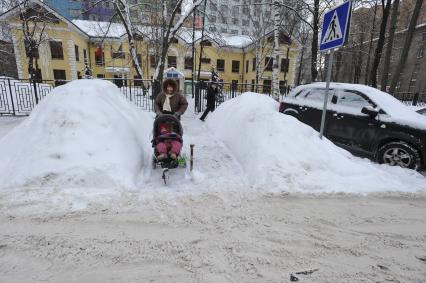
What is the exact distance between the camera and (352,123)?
278 inches

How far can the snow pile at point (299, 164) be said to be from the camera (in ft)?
16.2

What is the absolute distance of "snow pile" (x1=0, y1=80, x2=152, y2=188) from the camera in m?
4.43

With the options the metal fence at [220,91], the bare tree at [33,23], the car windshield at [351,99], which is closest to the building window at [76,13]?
the bare tree at [33,23]

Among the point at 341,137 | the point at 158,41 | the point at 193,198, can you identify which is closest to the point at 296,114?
the point at 341,137

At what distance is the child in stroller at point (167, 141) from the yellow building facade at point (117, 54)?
23200 millimetres

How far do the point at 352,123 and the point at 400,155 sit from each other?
1.37 metres

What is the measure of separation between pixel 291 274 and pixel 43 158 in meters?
4.35

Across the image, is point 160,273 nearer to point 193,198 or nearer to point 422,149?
point 193,198

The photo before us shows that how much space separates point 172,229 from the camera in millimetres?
3445

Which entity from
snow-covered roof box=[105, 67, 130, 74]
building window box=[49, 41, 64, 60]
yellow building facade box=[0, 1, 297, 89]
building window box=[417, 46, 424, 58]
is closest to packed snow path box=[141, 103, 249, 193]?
yellow building facade box=[0, 1, 297, 89]

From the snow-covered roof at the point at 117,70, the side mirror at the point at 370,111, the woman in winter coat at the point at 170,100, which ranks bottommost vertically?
the side mirror at the point at 370,111

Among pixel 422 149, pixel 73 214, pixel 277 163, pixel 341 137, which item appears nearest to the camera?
pixel 73 214

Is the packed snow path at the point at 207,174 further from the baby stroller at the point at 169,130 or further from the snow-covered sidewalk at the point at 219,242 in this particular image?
the snow-covered sidewalk at the point at 219,242

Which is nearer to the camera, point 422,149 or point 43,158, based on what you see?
point 43,158
